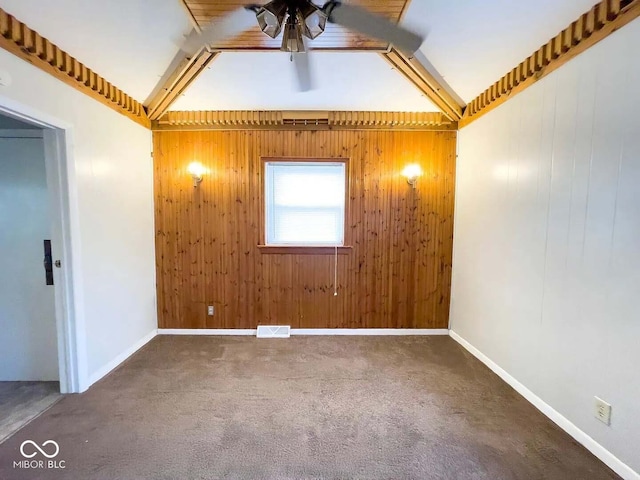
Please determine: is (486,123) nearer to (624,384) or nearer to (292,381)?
(624,384)

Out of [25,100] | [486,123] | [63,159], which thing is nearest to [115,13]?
[25,100]

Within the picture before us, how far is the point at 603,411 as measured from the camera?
1.59 m

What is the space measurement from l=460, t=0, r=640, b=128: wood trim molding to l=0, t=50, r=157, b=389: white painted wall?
3.61 meters

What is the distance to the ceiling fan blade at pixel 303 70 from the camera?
2.03 m

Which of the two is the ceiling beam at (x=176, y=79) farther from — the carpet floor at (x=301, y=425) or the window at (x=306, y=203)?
the carpet floor at (x=301, y=425)

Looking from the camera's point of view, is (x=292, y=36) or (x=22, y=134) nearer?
(x=292, y=36)

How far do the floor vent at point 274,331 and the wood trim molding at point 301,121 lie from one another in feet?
8.01

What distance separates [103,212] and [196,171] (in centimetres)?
107

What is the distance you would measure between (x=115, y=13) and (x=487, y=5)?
251cm

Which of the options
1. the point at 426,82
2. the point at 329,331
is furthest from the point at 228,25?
the point at 329,331

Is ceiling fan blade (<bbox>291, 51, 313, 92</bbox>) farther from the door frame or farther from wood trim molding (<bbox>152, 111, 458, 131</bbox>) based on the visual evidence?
the door frame

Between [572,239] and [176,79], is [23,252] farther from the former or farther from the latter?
[572,239]

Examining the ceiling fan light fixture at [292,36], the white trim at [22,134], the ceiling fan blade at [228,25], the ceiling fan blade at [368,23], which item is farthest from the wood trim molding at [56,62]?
the ceiling fan blade at [368,23]

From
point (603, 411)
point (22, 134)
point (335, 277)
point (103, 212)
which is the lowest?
point (603, 411)
